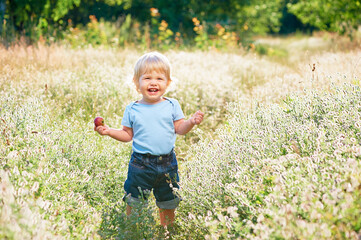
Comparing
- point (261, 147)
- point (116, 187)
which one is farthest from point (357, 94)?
point (116, 187)

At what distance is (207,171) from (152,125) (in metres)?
0.63

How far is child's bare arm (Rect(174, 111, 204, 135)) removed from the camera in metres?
2.67

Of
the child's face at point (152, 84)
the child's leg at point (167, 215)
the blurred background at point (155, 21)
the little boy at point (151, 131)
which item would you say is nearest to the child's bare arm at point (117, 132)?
the little boy at point (151, 131)

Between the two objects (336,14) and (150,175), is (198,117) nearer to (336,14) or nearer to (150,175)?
(150,175)

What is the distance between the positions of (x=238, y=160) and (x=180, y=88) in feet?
10.4

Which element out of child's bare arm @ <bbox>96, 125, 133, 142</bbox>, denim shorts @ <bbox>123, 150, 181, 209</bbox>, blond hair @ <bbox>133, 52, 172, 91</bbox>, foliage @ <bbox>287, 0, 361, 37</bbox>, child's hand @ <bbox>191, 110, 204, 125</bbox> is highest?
foliage @ <bbox>287, 0, 361, 37</bbox>

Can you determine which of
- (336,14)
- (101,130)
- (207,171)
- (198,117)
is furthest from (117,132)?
(336,14)

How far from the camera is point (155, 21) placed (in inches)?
526

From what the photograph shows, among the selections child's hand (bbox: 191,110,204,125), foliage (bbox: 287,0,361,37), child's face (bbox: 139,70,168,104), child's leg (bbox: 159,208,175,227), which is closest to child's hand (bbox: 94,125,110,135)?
child's face (bbox: 139,70,168,104)

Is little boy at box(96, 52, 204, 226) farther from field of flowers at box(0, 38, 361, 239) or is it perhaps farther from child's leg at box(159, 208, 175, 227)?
field of flowers at box(0, 38, 361, 239)

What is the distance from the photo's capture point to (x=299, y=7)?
15062mm

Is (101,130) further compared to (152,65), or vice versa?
(152,65)

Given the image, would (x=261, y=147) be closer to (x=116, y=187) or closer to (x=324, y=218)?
(x=324, y=218)

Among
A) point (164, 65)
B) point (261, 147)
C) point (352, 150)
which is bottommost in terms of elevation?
point (261, 147)
